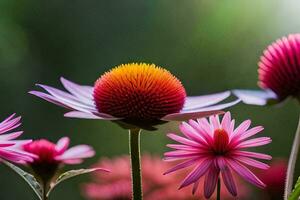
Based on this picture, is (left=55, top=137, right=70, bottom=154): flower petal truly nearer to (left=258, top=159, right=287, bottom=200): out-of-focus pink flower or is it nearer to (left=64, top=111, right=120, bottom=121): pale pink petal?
(left=64, top=111, right=120, bottom=121): pale pink petal

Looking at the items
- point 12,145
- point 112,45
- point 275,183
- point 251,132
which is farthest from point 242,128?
point 112,45

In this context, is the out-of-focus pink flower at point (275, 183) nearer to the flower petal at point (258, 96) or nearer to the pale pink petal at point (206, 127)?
the flower petal at point (258, 96)

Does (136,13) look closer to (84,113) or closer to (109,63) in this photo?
(109,63)

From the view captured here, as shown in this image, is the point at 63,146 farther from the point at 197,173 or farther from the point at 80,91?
the point at 197,173

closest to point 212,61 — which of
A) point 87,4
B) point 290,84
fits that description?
point 87,4

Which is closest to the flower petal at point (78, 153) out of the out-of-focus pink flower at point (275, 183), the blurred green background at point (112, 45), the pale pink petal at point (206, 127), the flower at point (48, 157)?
the flower at point (48, 157)

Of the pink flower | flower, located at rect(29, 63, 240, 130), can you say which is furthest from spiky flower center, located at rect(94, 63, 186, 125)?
the pink flower
